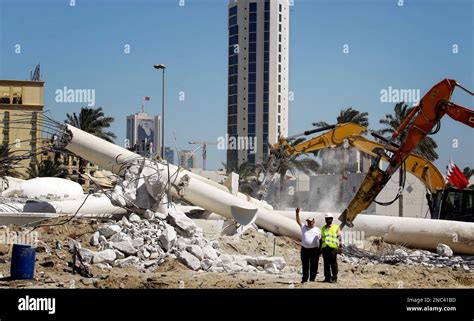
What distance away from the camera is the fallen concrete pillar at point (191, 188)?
22.9 meters

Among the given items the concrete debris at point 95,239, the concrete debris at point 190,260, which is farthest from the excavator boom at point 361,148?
the concrete debris at point 95,239

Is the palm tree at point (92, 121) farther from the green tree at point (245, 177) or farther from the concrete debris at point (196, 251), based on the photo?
the concrete debris at point (196, 251)

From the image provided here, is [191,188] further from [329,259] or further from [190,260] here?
[329,259]

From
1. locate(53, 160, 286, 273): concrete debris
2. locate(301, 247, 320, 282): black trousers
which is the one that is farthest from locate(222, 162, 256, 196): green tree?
locate(301, 247, 320, 282): black trousers

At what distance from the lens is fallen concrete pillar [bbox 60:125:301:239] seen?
75.2ft

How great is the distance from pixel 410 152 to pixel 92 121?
1544 inches

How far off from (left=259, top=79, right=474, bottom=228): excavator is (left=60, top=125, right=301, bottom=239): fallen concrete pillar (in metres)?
2.39

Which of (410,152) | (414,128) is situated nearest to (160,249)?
(410,152)

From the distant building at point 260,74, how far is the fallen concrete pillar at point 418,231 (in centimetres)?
11008

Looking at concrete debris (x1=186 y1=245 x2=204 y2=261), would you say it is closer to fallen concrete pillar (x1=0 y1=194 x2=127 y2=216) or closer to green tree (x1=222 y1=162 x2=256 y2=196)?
fallen concrete pillar (x1=0 y1=194 x2=127 y2=216)

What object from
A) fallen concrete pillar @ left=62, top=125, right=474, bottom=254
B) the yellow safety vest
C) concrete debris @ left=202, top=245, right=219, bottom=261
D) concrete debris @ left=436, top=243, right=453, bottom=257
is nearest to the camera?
the yellow safety vest
